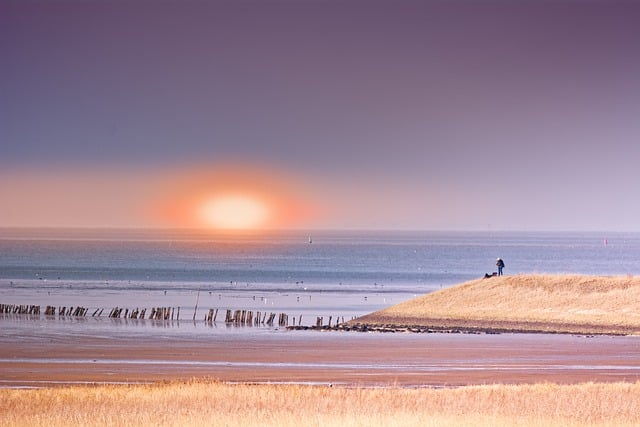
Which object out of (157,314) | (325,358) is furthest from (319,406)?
(157,314)

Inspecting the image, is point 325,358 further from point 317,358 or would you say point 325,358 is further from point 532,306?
point 532,306

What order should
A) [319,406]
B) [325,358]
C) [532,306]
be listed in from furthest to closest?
[532,306] < [325,358] < [319,406]

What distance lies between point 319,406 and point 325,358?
59.3ft

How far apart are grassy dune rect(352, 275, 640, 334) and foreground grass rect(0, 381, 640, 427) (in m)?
30.0

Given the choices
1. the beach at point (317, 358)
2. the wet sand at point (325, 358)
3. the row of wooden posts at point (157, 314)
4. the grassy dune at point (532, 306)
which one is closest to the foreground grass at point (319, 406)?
the wet sand at point (325, 358)

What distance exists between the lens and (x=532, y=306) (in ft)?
216

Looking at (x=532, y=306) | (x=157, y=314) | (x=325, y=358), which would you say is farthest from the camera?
(x=157, y=314)

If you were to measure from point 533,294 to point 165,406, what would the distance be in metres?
43.5

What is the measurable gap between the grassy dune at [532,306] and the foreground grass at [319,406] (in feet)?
98.5

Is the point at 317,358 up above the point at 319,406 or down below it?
Result: below

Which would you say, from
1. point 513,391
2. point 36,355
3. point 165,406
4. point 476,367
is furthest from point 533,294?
point 165,406

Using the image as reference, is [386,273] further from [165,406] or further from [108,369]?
[165,406]

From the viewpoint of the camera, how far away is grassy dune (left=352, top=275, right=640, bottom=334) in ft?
201

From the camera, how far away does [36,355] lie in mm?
46312
